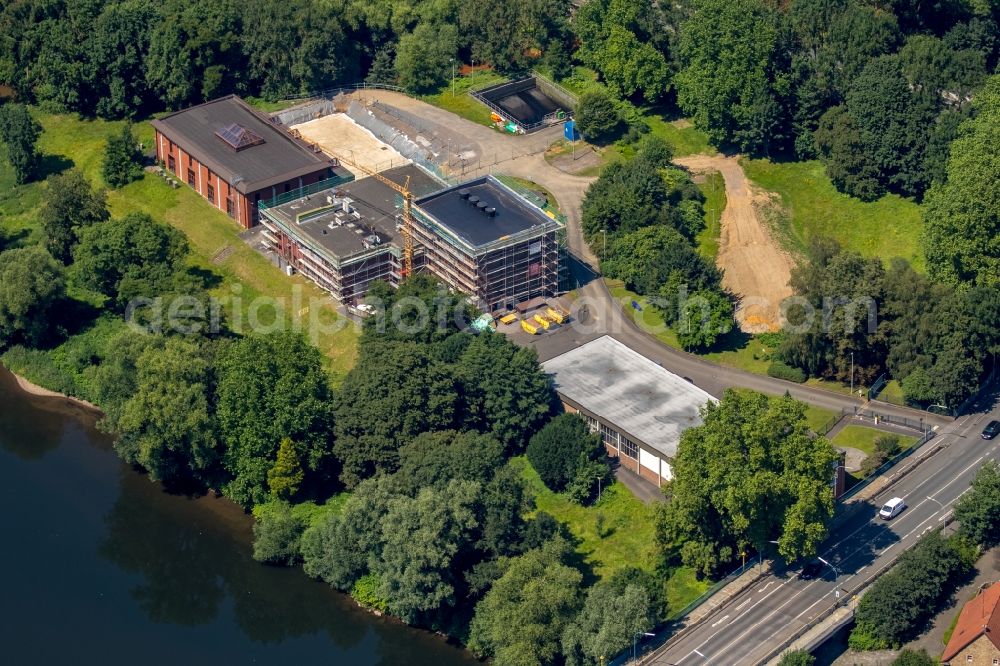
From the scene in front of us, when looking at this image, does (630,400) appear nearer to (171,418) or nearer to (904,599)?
(904,599)

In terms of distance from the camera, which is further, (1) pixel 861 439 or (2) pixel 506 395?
(1) pixel 861 439

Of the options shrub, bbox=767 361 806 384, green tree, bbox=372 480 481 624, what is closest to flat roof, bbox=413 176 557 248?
shrub, bbox=767 361 806 384

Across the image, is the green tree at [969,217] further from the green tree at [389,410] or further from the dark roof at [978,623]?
the green tree at [389,410]

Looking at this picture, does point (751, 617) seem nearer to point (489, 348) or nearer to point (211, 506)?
point (489, 348)

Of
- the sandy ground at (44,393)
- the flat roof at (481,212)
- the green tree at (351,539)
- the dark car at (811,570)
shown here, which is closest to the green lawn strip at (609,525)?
the dark car at (811,570)

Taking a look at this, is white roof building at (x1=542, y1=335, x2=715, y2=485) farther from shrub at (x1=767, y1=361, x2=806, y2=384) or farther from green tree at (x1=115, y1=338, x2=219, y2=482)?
green tree at (x1=115, y1=338, x2=219, y2=482)

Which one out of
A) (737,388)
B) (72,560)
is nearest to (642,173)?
(737,388)

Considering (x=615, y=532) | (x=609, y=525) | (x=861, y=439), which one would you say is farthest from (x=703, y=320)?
(x=615, y=532)
